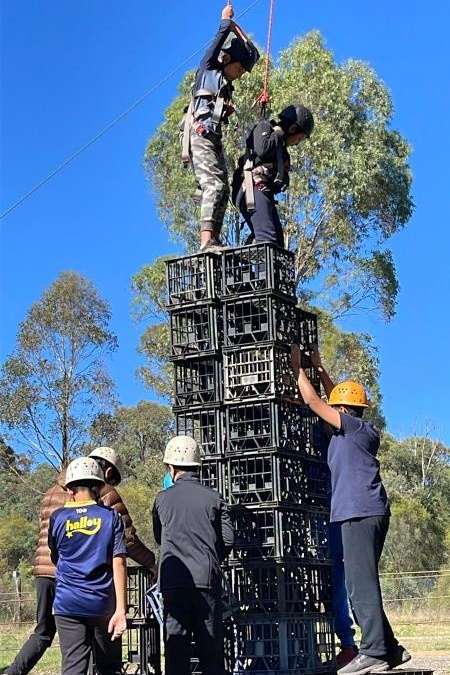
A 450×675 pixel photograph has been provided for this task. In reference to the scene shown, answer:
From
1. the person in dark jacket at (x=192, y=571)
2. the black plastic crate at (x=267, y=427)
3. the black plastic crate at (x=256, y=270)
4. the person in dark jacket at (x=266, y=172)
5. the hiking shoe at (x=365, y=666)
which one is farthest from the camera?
the person in dark jacket at (x=266, y=172)

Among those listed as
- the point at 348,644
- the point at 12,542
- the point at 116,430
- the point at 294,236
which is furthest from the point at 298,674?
the point at 12,542

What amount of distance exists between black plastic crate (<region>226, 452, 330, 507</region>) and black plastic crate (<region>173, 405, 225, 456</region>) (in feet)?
0.57

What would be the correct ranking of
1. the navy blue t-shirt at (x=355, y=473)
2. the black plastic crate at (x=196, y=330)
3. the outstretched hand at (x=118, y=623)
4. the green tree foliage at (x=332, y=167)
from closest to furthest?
the outstretched hand at (x=118, y=623), the navy blue t-shirt at (x=355, y=473), the black plastic crate at (x=196, y=330), the green tree foliage at (x=332, y=167)

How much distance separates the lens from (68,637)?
17.6 feet

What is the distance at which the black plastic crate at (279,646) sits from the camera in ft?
21.0

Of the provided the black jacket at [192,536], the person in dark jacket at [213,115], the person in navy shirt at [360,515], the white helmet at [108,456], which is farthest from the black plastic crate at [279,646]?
the person in dark jacket at [213,115]

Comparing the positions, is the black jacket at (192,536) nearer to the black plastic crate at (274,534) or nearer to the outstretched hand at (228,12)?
the black plastic crate at (274,534)

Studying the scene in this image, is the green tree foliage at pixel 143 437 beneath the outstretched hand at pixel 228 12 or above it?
above

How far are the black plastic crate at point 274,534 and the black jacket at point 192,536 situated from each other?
0.52m

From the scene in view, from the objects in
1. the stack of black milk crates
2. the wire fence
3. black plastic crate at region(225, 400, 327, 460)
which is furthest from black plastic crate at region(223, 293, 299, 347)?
the wire fence

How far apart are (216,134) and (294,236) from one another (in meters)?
19.1

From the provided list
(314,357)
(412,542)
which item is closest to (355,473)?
(314,357)

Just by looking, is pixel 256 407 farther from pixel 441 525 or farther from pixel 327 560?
pixel 441 525

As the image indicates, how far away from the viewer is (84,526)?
5.38 m
